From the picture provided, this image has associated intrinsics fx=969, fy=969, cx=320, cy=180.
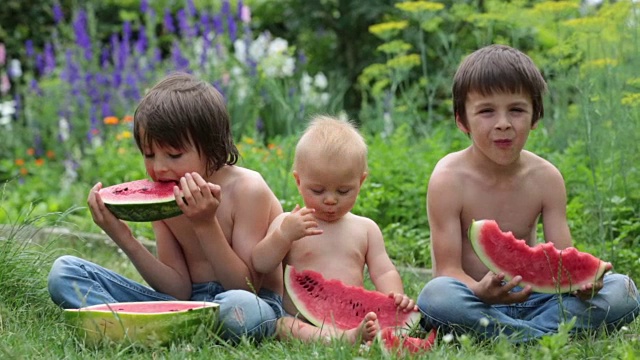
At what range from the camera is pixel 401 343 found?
11.2ft

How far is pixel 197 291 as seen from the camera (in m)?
4.20

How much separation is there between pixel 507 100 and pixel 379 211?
7.00 feet

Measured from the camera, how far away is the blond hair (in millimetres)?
3994

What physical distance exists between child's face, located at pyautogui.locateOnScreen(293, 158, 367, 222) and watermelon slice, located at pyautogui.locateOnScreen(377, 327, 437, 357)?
62 centimetres

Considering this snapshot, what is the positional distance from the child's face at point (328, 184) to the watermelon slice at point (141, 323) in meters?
0.67

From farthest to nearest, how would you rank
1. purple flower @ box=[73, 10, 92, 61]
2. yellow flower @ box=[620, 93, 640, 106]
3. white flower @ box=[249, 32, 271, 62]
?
purple flower @ box=[73, 10, 92, 61] < white flower @ box=[249, 32, 271, 62] < yellow flower @ box=[620, 93, 640, 106]

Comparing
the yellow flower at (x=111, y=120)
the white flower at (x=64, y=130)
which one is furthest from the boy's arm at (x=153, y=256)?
the white flower at (x=64, y=130)

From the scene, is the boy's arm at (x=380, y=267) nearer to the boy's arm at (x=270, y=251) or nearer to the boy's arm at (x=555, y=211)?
the boy's arm at (x=270, y=251)

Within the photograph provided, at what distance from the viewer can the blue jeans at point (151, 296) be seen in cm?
379

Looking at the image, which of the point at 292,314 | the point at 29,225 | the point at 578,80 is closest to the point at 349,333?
the point at 292,314

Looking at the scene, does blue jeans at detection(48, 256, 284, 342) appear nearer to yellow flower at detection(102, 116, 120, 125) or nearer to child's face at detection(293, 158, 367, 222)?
child's face at detection(293, 158, 367, 222)

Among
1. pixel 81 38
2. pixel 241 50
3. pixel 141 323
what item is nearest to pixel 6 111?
pixel 81 38

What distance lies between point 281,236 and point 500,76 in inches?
43.5

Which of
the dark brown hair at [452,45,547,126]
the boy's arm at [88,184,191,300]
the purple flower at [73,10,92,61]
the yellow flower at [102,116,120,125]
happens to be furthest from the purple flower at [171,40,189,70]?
the dark brown hair at [452,45,547,126]
